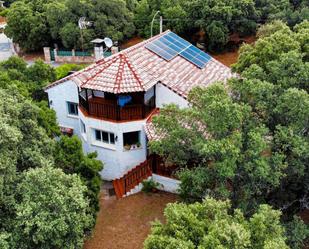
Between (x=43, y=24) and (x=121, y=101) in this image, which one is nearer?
(x=121, y=101)

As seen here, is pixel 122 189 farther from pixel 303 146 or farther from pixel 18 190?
pixel 303 146

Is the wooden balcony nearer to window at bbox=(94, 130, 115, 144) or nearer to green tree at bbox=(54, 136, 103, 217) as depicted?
window at bbox=(94, 130, 115, 144)

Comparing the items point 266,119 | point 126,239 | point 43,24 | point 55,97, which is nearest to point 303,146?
point 266,119

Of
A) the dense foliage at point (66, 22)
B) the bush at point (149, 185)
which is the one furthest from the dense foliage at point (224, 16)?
the bush at point (149, 185)

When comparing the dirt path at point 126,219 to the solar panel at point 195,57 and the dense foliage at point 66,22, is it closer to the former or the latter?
the solar panel at point 195,57

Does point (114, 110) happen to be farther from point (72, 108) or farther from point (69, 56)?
point (69, 56)
